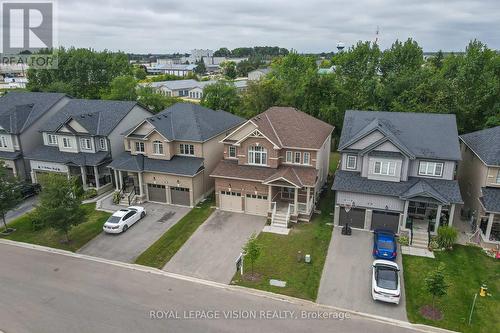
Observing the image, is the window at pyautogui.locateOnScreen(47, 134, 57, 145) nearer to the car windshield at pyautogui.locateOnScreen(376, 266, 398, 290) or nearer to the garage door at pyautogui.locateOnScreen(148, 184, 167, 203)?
the garage door at pyautogui.locateOnScreen(148, 184, 167, 203)

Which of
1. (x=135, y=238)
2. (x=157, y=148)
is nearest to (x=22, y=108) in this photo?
(x=157, y=148)

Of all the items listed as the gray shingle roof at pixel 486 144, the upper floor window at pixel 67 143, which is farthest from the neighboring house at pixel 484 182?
the upper floor window at pixel 67 143

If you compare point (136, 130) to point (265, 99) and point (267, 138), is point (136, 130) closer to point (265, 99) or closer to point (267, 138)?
point (267, 138)

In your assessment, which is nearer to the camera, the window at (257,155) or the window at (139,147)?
the window at (257,155)

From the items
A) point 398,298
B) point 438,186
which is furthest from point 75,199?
point 438,186

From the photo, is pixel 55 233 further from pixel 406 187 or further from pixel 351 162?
pixel 406 187

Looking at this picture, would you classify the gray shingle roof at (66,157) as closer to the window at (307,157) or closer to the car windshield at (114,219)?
the car windshield at (114,219)

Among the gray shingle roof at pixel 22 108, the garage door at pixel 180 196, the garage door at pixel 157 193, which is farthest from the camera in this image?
the gray shingle roof at pixel 22 108
